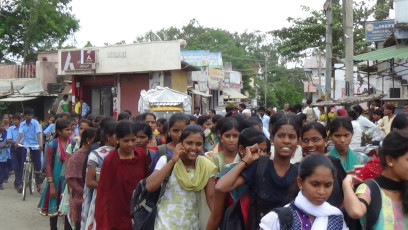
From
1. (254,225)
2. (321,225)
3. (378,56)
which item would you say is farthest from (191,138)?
(378,56)

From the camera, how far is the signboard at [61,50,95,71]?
24.9 m

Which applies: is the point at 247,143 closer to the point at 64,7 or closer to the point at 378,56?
the point at 378,56

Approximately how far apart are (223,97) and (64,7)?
1245 centimetres

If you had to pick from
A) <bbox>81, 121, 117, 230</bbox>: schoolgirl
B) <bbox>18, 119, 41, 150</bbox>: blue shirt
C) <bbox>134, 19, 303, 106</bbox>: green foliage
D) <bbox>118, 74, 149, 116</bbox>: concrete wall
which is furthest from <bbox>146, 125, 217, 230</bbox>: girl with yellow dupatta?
<bbox>134, 19, 303, 106</bbox>: green foliage

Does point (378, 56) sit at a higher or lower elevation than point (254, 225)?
higher

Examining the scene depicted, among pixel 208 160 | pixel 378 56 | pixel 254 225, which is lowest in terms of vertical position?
pixel 254 225

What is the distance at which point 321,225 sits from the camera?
10.9ft

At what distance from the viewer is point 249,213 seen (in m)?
4.00

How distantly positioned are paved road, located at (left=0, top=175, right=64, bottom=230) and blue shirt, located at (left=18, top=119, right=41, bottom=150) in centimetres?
116

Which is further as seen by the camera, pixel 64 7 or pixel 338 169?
pixel 64 7

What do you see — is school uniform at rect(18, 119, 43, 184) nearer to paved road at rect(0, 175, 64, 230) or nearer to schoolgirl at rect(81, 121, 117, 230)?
paved road at rect(0, 175, 64, 230)

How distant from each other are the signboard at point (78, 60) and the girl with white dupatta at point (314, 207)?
22.1 meters

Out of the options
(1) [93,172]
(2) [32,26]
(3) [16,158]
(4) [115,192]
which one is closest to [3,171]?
(3) [16,158]

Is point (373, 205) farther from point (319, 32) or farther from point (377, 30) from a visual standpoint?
point (319, 32)
